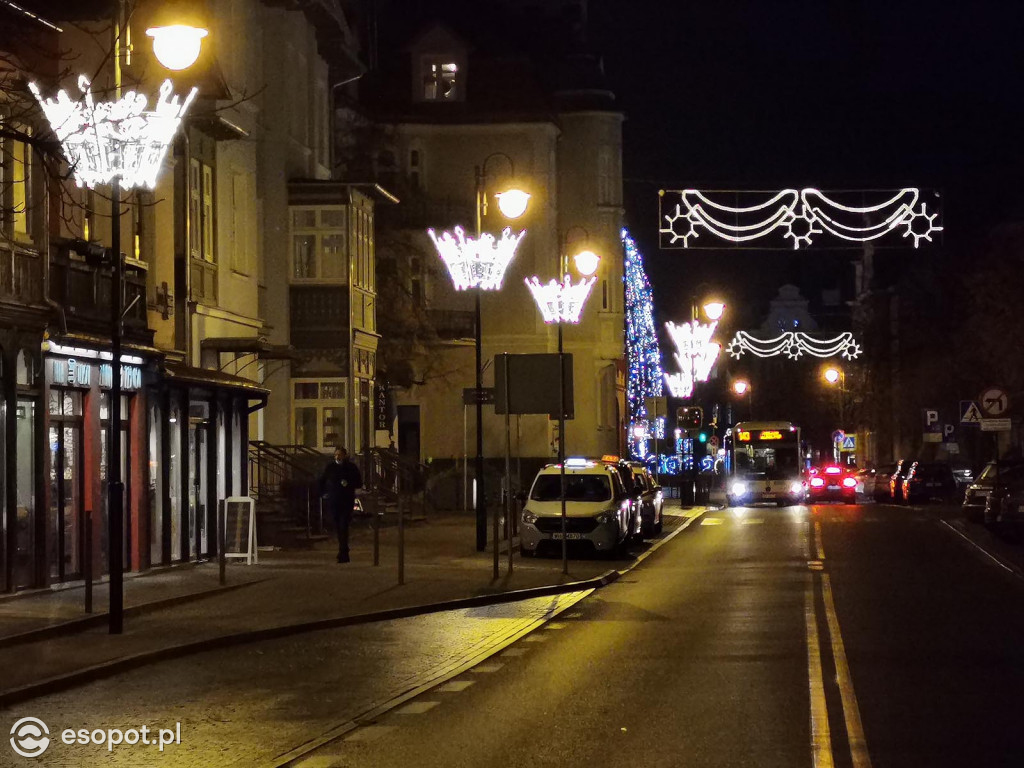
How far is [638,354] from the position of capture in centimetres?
7819

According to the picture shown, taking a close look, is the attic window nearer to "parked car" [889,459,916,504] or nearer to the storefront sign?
"parked car" [889,459,916,504]

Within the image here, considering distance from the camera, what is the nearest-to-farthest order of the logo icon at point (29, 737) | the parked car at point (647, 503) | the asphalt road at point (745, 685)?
the asphalt road at point (745, 685)
the logo icon at point (29, 737)
the parked car at point (647, 503)

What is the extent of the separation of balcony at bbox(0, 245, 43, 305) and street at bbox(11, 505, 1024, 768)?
6.37m

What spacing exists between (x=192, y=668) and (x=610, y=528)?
15658 millimetres

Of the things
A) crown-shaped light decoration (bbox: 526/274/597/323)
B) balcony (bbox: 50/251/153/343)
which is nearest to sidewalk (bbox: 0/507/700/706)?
balcony (bbox: 50/251/153/343)

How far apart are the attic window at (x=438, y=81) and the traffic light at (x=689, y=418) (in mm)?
13827

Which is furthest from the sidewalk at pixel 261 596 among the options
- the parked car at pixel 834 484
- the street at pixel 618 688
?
the parked car at pixel 834 484

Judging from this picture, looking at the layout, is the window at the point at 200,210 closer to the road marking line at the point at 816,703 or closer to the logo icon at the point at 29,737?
the road marking line at the point at 816,703

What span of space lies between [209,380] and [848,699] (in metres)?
17.0

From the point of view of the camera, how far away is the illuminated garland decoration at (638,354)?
7400 cm

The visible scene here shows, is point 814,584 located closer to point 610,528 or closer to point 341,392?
point 610,528

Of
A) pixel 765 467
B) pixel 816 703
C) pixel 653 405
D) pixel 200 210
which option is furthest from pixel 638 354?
pixel 816 703

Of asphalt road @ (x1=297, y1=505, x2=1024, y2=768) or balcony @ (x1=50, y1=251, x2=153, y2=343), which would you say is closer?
asphalt road @ (x1=297, y1=505, x2=1024, y2=768)

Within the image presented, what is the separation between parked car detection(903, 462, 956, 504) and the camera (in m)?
62.0
